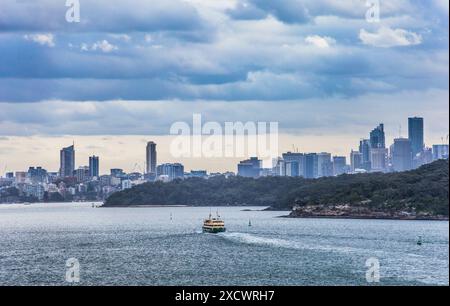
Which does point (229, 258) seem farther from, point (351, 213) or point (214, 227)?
point (351, 213)

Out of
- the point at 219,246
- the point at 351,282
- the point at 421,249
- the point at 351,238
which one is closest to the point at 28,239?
the point at 219,246

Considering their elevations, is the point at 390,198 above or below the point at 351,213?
above

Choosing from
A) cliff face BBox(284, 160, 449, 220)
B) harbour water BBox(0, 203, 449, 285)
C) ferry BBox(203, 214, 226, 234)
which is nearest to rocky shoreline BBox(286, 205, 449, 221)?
cliff face BBox(284, 160, 449, 220)

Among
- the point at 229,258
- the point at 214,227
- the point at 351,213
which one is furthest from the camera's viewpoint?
the point at 351,213

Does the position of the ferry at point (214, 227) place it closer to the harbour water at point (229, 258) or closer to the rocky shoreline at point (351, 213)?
the harbour water at point (229, 258)

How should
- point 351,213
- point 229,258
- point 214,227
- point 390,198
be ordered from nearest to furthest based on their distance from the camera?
point 229,258
point 214,227
point 390,198
point 351,213

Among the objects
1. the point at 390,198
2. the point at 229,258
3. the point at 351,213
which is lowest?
the point at 229,258

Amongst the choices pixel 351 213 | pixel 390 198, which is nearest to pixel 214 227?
pixel 351 213
